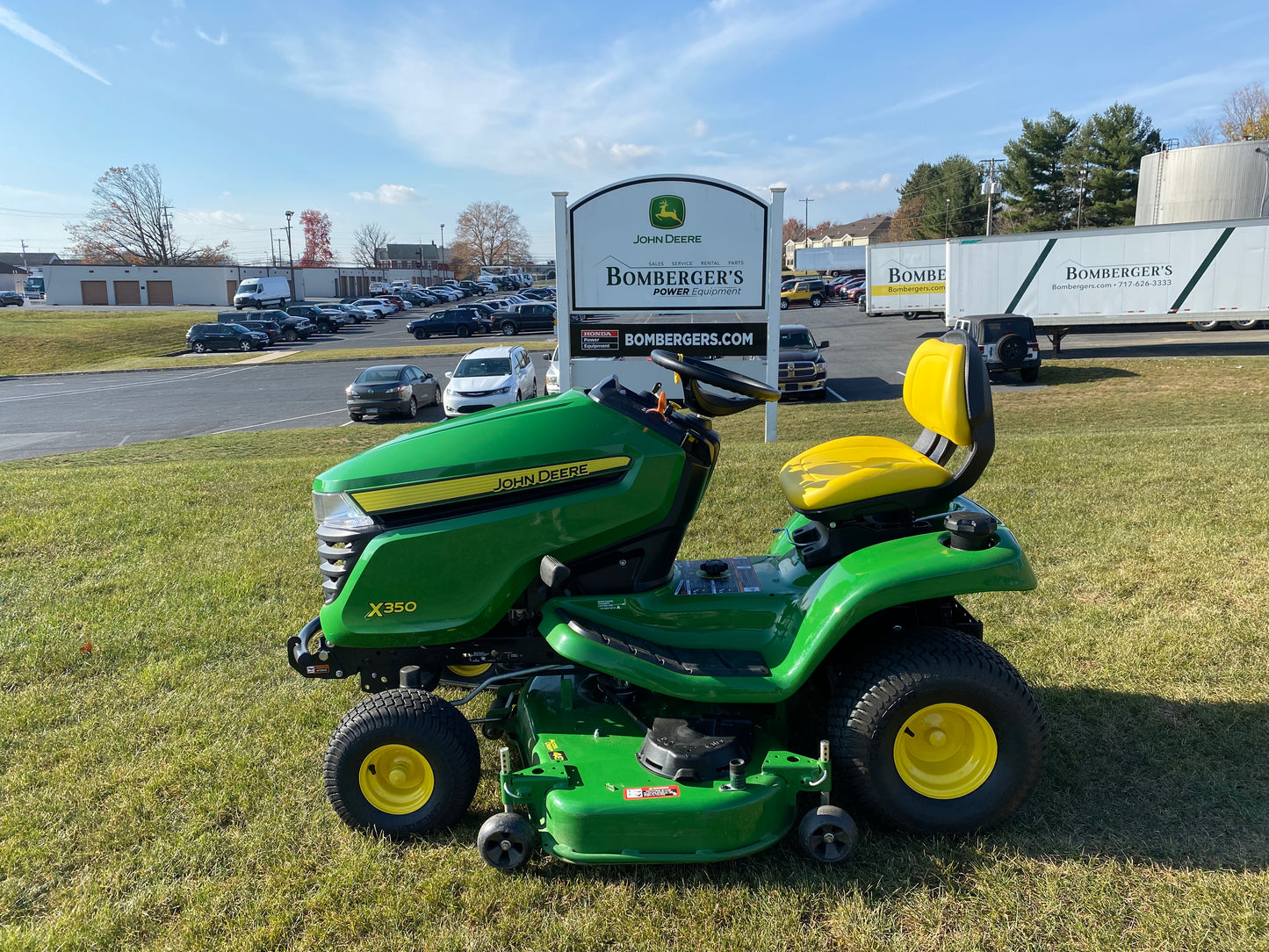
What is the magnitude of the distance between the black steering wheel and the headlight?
116 centimetres

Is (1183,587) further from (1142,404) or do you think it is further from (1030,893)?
(1142,404)

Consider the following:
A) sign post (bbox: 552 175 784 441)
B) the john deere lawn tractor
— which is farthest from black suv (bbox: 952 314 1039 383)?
the john deere lawn tractor

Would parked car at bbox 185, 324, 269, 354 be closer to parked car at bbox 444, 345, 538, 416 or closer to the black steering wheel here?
parked car at bbox 444, 345, 538, 416

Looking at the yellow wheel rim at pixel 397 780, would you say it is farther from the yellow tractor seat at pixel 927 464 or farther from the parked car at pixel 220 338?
the parked car at pixel 220 338

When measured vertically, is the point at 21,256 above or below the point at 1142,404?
above

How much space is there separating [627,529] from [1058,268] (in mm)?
24710

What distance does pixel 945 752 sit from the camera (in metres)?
2.97

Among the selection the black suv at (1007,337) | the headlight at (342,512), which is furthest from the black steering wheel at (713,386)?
the black suv at (1007,337)

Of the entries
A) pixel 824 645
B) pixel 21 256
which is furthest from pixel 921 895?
pixel 21 256

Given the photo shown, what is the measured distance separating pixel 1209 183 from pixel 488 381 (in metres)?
30.3

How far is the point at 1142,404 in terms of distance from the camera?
16453 millimetres

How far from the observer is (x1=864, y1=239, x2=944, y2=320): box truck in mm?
35656

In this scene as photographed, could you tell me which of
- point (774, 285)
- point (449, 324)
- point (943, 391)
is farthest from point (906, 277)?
point (943, 391)

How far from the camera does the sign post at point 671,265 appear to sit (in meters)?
11.0
